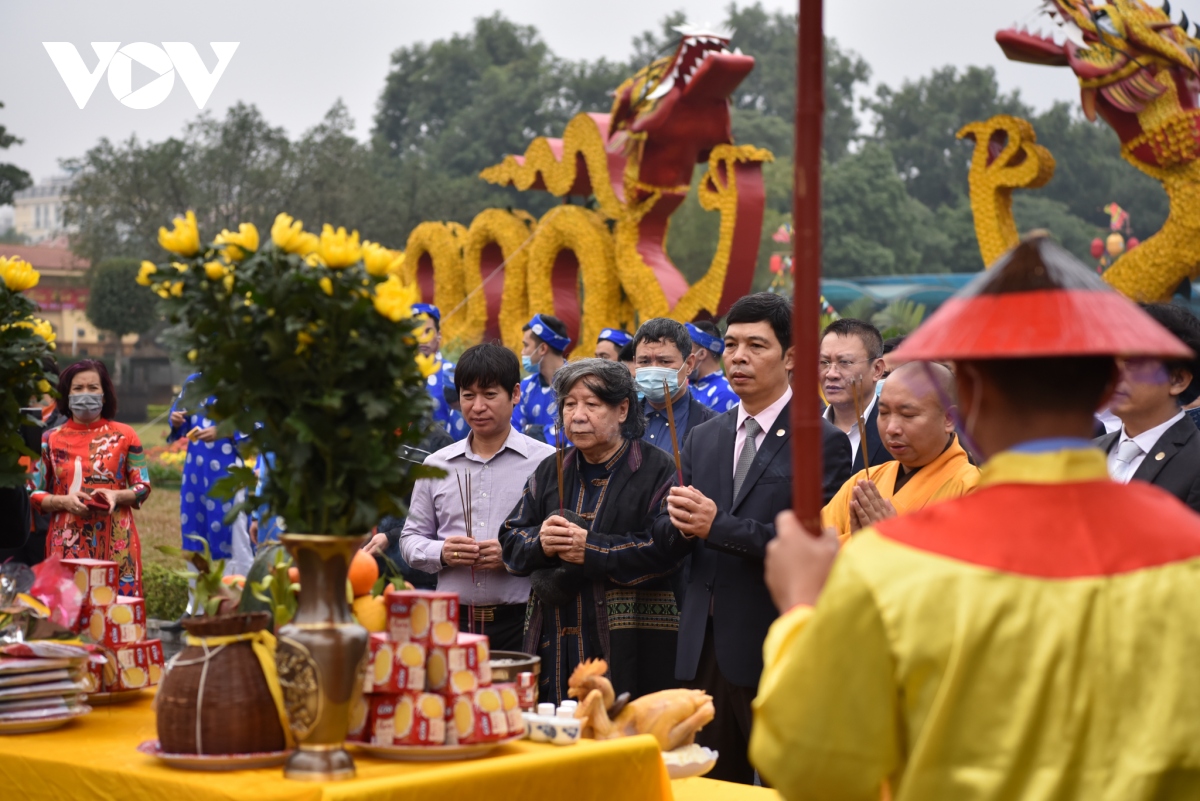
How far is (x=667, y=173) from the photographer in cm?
1164

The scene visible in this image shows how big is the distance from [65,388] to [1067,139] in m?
47.3

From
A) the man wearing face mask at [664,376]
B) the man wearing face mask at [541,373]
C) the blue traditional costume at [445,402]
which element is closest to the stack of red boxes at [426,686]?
the man wearing face mask at [664,376]

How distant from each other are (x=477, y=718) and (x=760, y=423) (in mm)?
1879

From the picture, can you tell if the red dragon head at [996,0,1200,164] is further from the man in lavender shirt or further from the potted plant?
the potted plant

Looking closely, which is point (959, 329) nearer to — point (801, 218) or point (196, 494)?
point (801, 218)

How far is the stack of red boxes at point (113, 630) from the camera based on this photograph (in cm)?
311

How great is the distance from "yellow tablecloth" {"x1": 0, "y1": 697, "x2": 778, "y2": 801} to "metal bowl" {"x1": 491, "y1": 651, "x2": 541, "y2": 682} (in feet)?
0.50

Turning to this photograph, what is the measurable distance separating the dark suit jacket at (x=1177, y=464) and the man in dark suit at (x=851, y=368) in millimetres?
1572

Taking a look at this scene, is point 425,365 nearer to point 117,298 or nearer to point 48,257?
point 117,298

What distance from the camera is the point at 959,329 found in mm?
1759

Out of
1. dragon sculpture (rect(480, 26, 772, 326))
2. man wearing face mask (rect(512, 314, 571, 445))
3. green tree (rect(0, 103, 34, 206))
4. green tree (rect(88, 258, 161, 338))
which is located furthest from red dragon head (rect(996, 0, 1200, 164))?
green tree (rect(88, 258, 161, 338))

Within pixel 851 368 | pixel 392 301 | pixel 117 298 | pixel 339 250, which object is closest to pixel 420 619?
pixel 392 301

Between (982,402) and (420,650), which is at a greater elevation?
(982,402)

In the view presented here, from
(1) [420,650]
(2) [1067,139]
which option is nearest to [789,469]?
(1) [420,650]
